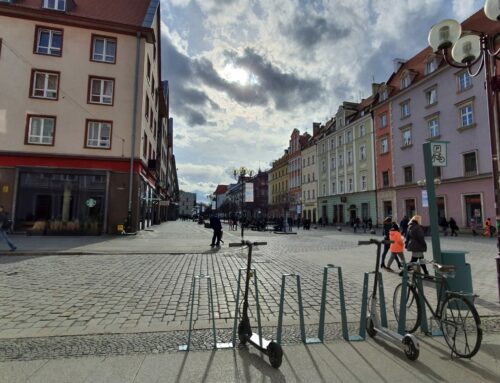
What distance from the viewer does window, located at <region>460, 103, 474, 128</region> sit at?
28.4 metres

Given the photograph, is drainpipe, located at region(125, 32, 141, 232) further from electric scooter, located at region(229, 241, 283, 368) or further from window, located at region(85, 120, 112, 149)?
electric scooter, located at region(229, 241, 283, 368)

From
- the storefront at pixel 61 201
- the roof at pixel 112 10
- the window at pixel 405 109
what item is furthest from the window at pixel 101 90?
the window at pixel 405 109

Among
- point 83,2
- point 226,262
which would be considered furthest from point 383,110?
point 226,262

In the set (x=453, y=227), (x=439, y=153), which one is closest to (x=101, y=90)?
(x=439, y=153)

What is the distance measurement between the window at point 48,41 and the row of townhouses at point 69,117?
0.21 ft

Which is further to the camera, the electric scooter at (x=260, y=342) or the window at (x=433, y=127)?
Result: the window at (x=433, y=127)

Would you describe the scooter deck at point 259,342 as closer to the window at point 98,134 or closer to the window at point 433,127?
the window at point 98,134

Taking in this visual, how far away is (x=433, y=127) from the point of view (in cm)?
3262

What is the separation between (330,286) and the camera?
776 cm

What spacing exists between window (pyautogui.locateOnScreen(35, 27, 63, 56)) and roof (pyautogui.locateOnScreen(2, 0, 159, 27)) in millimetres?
1282

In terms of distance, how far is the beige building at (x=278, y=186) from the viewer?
2877 inches

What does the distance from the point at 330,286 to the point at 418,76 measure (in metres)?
35.9

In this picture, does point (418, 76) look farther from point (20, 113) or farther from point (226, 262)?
point (20, 113)

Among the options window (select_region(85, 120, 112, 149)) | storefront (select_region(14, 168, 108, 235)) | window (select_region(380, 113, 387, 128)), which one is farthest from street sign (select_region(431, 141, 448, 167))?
window (select_region(380, 113, 387, 128))
